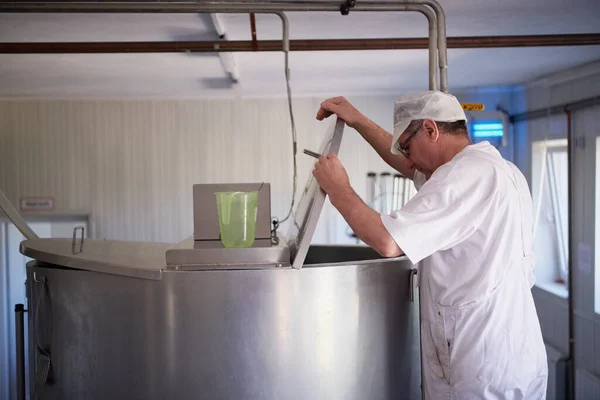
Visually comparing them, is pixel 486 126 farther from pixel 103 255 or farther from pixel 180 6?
pixel 103 255

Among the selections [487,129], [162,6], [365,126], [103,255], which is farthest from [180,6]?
[487,129]

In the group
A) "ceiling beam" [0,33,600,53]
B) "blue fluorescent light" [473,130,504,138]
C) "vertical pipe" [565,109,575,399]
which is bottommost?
"vertical pipe" [565,109,575,399]

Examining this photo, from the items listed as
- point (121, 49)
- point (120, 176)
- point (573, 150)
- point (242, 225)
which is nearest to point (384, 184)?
point (573, 150)

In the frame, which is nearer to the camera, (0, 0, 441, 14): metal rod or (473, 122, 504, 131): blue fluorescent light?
(0, 0, 441, 14): metal rod

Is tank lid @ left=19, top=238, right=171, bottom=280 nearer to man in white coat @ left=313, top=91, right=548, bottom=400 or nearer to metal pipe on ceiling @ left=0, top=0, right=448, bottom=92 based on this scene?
man in white coat @ left=313, top=91, right=548, bottom=400

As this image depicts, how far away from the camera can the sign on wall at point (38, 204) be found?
5414 millimetres

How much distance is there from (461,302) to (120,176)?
4335mm

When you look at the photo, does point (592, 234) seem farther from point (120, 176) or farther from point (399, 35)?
point (120, 176)

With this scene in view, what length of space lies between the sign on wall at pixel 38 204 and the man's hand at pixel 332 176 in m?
4.39

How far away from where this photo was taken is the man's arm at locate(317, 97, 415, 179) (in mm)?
1882

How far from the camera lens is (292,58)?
3.65 meters

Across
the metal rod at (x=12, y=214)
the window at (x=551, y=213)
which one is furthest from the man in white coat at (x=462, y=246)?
the window at (x=551, y=213)

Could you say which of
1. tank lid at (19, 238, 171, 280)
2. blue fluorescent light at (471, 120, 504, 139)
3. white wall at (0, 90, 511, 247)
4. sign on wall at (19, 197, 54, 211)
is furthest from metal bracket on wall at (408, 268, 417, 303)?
sign on wall at (19, 197, 54, 211)

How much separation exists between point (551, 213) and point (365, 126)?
3.15 m
